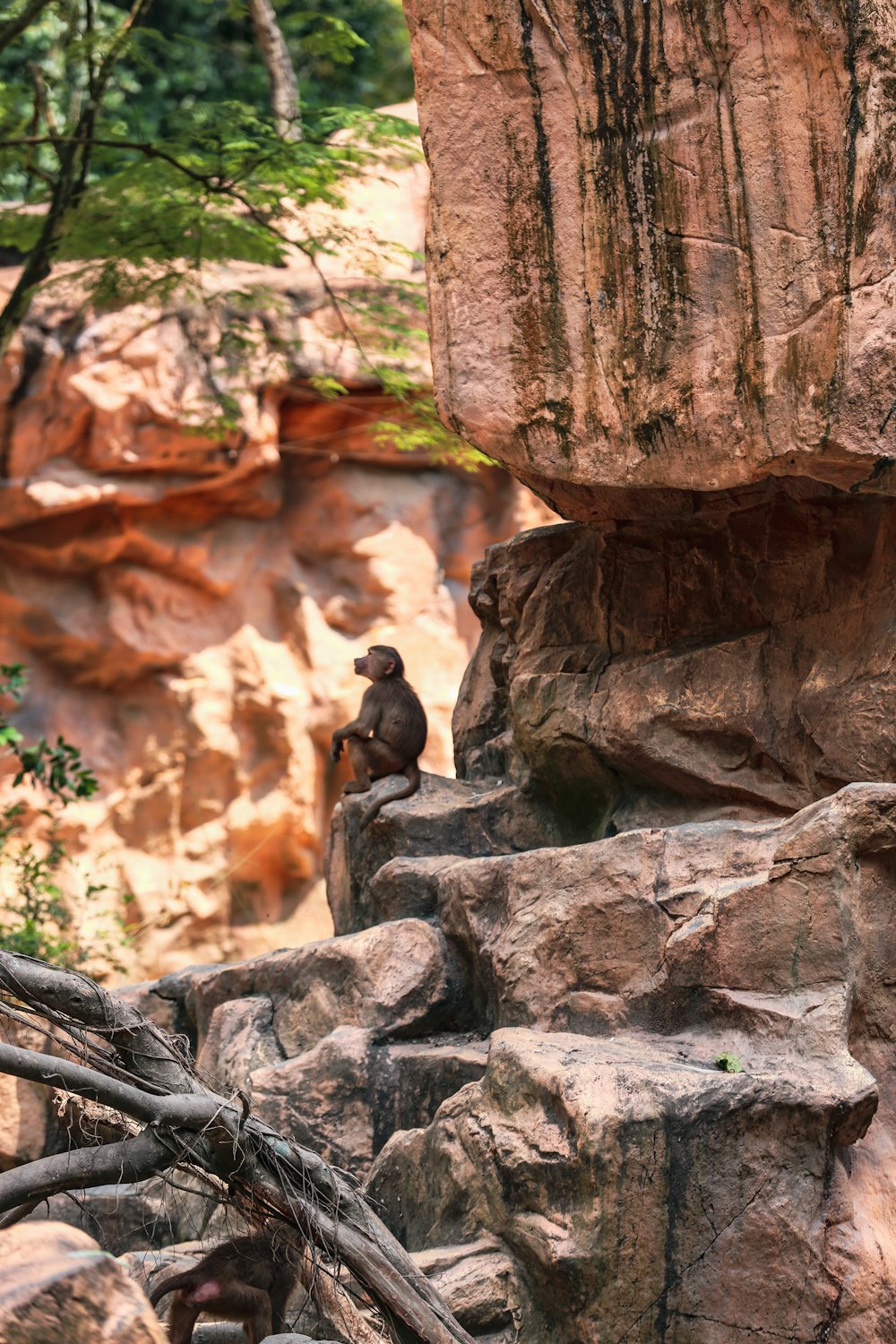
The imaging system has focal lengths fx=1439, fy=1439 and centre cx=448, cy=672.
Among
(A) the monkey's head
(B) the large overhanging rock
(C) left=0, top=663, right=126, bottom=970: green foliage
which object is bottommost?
(C) left=0, top=663, right=126, bottom=970: green foliage

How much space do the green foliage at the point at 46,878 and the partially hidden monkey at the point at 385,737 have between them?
2728mm

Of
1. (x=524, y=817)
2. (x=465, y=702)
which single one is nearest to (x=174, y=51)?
(x=465, y=702)

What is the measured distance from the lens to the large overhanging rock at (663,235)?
19.7 feet

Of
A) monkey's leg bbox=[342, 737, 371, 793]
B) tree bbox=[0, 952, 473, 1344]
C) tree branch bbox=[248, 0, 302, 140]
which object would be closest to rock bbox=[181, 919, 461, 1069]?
monkey's leg bbox=[342, 737, 371, 793]

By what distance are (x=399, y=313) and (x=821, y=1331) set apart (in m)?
8.85

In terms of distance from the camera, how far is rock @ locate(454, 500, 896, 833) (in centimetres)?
673

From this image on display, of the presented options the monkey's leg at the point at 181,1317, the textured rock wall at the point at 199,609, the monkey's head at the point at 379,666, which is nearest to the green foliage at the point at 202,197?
the textured rock wall at the point at 199,609

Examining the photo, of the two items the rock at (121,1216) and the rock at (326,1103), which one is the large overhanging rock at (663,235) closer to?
the rock at (326,1103)

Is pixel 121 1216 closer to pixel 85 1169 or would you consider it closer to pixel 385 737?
pixel 385 737

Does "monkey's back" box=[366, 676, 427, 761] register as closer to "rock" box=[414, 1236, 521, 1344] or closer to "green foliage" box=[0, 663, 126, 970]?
"green foliage" box=[0, 663, 126, 970]

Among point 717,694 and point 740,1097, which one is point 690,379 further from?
point 740,1097

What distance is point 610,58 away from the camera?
6.40 meters

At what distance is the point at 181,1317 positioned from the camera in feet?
17.7

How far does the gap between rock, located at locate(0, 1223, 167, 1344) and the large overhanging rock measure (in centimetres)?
442
